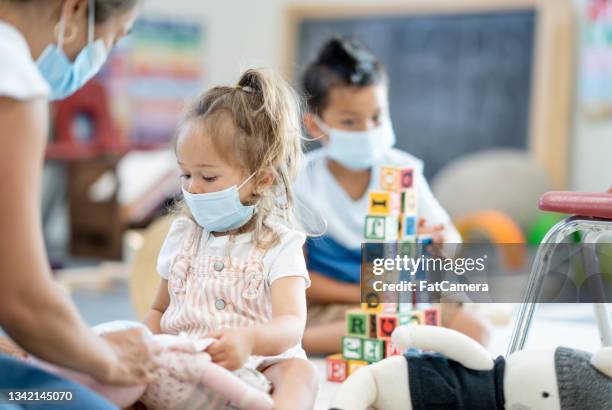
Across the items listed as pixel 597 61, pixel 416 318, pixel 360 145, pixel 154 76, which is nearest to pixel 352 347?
pixel 416 318

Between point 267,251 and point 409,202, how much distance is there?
547mm

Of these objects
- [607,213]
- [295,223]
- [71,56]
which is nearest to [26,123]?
[71,56]

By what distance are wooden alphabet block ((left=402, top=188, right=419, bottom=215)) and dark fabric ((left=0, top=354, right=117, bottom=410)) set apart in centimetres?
87

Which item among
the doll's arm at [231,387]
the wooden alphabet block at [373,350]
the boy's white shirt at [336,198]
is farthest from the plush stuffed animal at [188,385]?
the boy's white shirt at [336,198]

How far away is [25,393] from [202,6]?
13.5 ft

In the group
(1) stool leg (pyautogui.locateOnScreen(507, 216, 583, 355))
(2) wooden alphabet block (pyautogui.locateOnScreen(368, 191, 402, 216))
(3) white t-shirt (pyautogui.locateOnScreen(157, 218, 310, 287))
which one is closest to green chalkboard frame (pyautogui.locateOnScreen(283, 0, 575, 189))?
(2) wooden alphabet block (pyautogui.locateOnScreen(368, 191, 402, 216))

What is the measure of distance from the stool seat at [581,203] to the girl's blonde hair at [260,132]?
454 millimetres

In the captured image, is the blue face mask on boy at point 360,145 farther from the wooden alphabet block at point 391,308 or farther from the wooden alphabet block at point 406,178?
the wooden alphabet block at point 391,308

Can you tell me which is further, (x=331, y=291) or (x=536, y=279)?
(x=331, y=291)

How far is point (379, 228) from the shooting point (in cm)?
174

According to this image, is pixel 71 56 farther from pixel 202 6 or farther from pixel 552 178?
pixel 202 6

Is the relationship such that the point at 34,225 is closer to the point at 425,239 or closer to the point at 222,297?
the point at 222,297

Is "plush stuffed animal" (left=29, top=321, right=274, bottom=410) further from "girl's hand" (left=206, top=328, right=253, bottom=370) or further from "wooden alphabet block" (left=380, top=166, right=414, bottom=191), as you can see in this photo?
"wooden alphabet block" (left=380, top=166, right=414, bottom=191)

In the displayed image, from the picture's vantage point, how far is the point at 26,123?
95 cm
